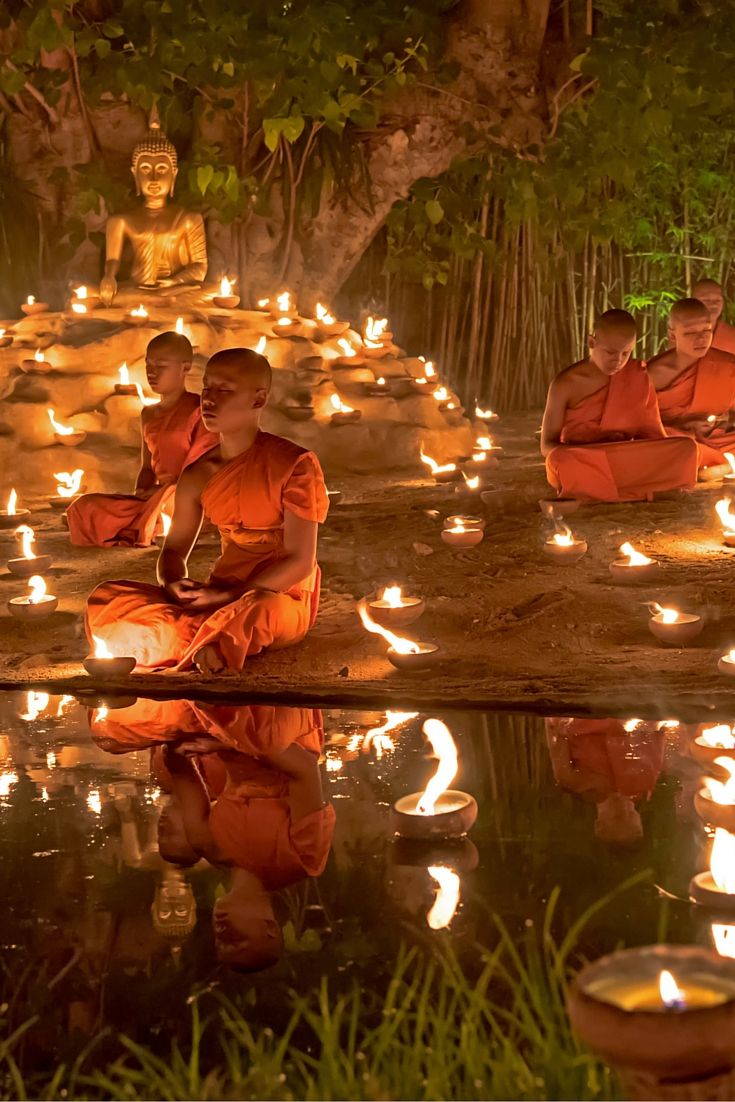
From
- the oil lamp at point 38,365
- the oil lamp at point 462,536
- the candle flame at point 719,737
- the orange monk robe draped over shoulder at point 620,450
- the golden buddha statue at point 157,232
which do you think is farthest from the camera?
the golden buddha statue at point 157,232

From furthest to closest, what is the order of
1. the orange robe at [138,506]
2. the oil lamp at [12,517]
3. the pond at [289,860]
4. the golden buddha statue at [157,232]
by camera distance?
the golden buddha statue at [157,232]
the oil lamp at [12,517]
the orange robe at [138,506]
the pond at [289,860]

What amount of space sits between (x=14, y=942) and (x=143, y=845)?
20.8 inches

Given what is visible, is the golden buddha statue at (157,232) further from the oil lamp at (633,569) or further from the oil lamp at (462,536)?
the oil lamp at (633,569)

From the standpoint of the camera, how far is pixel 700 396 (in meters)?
8.48

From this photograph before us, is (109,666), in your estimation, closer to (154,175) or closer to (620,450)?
(620,450)

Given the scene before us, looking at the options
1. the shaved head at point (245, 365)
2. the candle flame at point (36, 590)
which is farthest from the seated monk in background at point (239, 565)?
the candle flame at point (36, 590)

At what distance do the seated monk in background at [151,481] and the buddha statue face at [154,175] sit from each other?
355cm

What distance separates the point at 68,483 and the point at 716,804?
6312mm

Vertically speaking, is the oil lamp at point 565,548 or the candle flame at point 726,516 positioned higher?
the candle flame at point 726,516

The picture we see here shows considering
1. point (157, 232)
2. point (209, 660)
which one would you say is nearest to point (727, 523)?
point (209, 660)

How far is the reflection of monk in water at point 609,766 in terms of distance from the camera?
3225 mm

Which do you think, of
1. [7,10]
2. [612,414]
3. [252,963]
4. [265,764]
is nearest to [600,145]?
[612,414]

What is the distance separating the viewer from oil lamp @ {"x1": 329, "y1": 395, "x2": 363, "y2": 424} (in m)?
9.57

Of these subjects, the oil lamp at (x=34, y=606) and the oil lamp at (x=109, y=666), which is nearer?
the oil lamp at (x=109, y=666)
